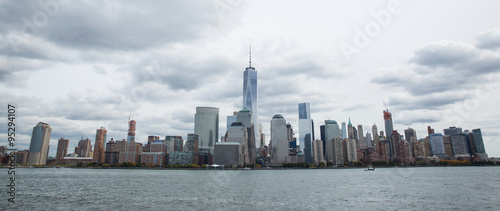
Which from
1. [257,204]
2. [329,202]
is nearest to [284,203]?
[257,204]

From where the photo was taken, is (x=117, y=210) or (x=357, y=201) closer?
(x=117, y=210)

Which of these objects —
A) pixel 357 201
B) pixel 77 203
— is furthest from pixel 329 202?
Answer: pixel 77 203

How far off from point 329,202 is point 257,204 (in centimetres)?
1498

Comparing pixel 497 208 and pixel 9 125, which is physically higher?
pixel 9 125

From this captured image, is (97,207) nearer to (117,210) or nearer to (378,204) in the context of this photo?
(117,210)

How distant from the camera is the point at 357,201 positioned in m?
61.3

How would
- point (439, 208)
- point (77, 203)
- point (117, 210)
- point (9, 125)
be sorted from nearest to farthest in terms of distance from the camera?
1. point (9, 125)
2. point (117, 210)
3. point (439, 208)
4. point (77, 203)

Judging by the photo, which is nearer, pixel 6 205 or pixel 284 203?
pixel 6 205

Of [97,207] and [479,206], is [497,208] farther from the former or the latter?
[97,207]

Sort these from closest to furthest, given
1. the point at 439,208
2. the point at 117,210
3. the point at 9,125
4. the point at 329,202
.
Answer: the point at 9,125 < the point at 117,210 < the point at 439,208 < the point at 329,202

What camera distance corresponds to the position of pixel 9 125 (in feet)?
97.9

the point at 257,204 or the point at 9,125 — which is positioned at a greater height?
the point at 9,125

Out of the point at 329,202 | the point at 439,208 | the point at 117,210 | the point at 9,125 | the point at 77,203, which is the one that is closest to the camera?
the point at 9,125

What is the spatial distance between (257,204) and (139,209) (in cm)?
2065
